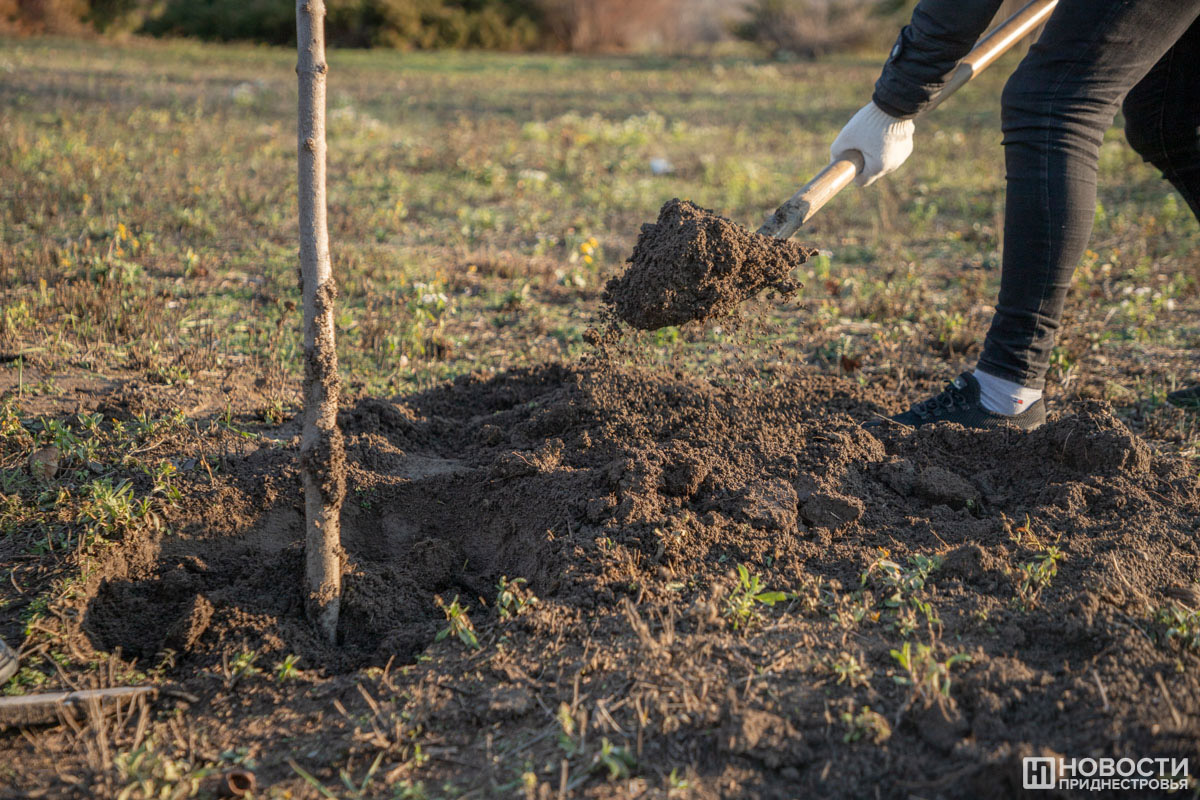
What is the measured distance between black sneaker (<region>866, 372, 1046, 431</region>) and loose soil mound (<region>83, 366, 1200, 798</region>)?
0.30 feet

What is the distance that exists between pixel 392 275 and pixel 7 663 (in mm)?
3353

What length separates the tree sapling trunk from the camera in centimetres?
201

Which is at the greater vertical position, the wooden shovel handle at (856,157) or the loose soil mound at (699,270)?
the wooden shovel handle at (856,157)

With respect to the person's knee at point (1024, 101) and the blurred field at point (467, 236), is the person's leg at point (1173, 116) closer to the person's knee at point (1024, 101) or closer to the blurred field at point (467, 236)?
the person's knee at point (1024, 101)

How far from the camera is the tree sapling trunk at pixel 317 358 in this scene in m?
2.01

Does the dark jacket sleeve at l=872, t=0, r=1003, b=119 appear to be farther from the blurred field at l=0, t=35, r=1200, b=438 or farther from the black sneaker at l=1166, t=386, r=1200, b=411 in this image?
the black sneaker at l=1166, t=386, r=1200, b=411

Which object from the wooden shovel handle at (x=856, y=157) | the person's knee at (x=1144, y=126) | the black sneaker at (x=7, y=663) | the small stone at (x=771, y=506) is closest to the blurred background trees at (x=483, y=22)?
the person's knee at (x=1144, y=126)

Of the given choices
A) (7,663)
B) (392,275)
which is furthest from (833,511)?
(392,275)

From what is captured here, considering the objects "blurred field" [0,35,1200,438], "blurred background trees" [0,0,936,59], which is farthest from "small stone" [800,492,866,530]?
"blurred background trees" [0,0,936,59]

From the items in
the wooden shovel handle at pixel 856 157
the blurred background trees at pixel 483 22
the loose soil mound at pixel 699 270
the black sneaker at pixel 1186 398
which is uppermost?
the blurred background trees at pixel 483 22

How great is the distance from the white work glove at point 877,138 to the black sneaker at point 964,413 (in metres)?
0.84

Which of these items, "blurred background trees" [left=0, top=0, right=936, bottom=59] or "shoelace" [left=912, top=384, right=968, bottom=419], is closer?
"shoelace" [left=912, top=384, right=968, bottom=419]

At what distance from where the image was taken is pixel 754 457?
9.12 ft

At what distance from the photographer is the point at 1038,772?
1574mm
